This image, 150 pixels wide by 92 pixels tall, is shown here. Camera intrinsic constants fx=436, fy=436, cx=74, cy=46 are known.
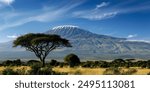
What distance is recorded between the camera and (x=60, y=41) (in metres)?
69.6

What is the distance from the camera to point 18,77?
14.4 metres

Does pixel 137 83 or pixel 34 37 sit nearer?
pixel 137 83

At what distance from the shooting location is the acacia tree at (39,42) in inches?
2655

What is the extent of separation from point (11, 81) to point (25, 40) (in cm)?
5384

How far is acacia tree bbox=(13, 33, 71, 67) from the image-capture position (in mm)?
67438

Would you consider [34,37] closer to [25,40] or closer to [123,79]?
[25,40]

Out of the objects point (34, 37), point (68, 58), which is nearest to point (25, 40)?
point (34, 37)

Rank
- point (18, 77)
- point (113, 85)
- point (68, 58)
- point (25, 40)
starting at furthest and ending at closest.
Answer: point (25, 40) → point (68, 58) → point (18, 77) → point (113, 85)

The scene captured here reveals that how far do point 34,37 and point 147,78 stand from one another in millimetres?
56170

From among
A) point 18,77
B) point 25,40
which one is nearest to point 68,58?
point 25,40

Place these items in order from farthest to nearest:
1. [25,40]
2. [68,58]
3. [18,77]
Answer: [25,40]
[68,58]
[18,77]

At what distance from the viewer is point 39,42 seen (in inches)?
2640

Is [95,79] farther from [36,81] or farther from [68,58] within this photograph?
[68,58]

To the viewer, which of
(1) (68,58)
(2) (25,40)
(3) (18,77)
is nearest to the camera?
(3) (18,77)
